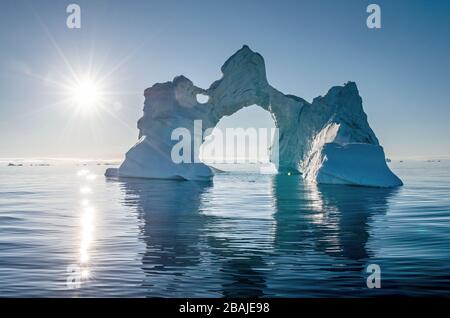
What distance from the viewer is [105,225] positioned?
714 inches

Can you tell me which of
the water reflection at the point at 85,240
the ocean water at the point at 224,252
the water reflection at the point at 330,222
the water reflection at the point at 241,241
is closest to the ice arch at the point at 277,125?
the water reflection at the point at 330,222

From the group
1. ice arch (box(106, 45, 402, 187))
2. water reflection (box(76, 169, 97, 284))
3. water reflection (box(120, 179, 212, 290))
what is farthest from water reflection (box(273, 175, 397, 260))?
ice arch (box(106, 45, 402, 187))

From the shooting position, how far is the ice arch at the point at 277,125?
40.5 m

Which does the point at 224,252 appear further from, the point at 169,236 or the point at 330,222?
the point at 330,222

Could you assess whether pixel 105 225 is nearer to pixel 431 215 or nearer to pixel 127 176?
pixel 431 215

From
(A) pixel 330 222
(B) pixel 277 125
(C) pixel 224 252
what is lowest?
(A) pixel 330 222

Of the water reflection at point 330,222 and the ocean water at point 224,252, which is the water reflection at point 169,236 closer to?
the ocean water at point 224,252

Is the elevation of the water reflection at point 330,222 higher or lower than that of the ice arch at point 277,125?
lower

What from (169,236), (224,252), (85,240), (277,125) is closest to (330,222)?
(169,236)

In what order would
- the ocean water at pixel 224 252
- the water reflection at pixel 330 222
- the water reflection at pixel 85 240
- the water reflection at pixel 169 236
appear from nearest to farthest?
the ocean water at pixel 224 252
the water reflection at pixel 85 240
the water reflection at pixel 169 236
the water reflection at pixel 330 222

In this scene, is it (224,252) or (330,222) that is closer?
(224,252)

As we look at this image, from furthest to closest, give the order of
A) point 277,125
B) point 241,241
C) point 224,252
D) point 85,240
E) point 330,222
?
point 277,125 → point 330,222 → point 85,240 → point 241,241 → point 224,252

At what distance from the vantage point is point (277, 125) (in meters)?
68.9
